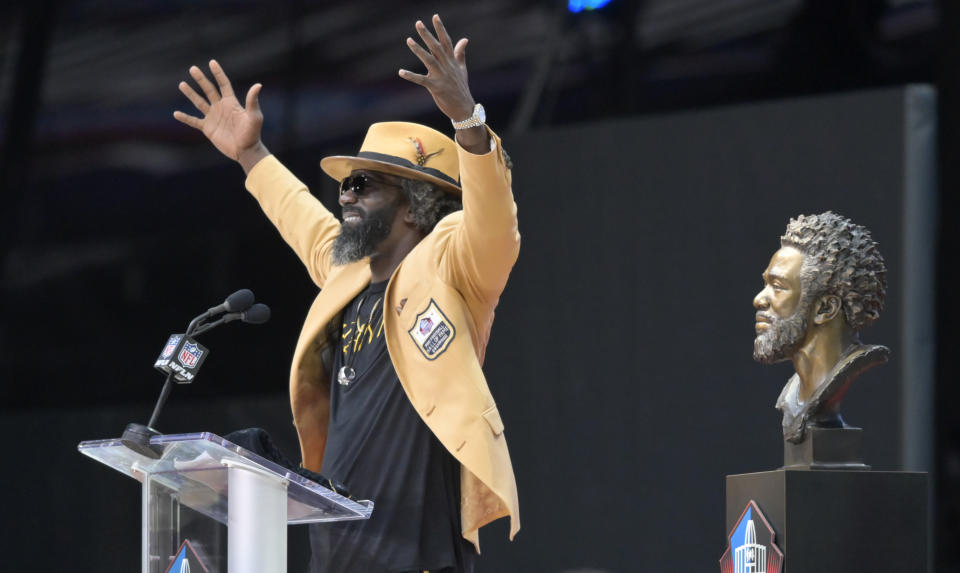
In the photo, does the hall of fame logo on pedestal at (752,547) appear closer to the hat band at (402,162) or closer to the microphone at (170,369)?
the hat band at (402,162)

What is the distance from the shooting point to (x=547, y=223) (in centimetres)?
514

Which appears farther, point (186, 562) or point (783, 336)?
point (783, 336)

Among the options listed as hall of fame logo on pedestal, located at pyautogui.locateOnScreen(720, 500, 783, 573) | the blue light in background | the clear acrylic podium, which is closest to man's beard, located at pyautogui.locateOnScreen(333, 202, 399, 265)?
the clear acrylic podium

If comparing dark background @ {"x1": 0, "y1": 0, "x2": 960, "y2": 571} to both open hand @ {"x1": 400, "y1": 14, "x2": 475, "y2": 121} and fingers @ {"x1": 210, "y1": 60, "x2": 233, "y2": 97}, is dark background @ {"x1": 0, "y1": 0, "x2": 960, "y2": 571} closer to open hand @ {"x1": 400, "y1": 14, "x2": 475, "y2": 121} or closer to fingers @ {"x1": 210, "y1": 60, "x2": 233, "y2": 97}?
fingers @ {"x1": 210, "y1": 60, "x2": 233, "y2": 97}

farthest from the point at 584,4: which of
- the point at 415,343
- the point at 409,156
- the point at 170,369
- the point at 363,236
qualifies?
the point at 170,369

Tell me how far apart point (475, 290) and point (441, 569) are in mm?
618

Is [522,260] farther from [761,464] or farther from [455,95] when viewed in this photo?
[455,95]

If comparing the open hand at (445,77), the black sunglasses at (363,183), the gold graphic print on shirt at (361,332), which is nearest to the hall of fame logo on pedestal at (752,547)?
the gold graphic print on shirt at (361,332)

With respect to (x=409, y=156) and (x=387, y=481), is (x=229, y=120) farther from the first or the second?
(x=387, y=481)

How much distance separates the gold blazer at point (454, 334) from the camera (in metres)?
2.76

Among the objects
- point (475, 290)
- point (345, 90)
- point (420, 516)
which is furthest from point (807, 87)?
point (420, 516)

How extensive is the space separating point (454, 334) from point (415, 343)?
9 cm

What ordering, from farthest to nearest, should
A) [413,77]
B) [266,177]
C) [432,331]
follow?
[266,177] → [432,331] → [413,77]

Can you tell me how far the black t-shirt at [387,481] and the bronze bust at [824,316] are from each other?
0.75 meters
